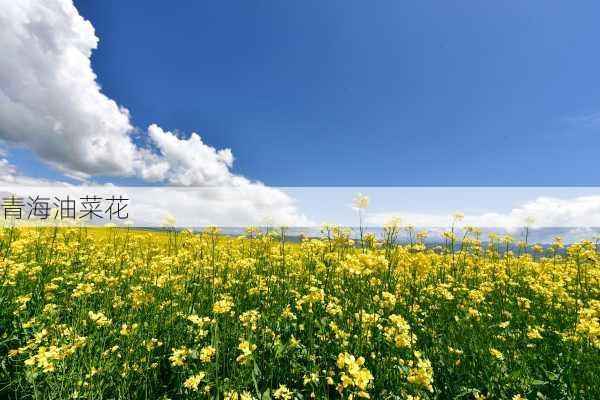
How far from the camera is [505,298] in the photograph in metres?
6.67

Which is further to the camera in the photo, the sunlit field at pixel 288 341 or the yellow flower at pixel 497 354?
the yellow flower at pixel 497 354

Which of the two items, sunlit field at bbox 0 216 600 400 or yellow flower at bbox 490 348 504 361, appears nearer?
sunlit field at bbox 0 216 600 400

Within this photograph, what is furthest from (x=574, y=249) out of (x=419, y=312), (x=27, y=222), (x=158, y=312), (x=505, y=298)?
(x=27, y=222)

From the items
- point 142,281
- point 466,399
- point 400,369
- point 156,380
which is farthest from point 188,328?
point 466,399

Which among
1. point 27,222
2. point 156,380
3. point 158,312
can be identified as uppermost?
point 27,222

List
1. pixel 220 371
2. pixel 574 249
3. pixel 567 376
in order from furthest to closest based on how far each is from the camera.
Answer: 1. pixel 574 249
2. pixel 567 376
3. pixel 220 371

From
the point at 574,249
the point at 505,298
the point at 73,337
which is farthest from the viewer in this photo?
the point at 574,249

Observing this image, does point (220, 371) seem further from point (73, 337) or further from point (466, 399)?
point (466, 399)

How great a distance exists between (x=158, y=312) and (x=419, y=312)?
4091mm

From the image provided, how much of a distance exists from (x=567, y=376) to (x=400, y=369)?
2.20 metres

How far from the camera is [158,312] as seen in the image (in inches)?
183

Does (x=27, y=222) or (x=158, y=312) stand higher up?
(x=27, y=222)

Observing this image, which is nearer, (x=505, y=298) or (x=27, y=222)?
(x=505, y=298)

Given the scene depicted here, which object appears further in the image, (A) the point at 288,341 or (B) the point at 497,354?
(A) the point at 288,341
